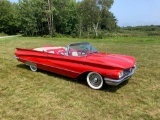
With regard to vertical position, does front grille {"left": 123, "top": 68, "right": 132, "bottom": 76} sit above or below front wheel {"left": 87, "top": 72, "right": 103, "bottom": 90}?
above

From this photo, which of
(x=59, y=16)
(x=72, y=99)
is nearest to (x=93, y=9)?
(x=59, y=16)

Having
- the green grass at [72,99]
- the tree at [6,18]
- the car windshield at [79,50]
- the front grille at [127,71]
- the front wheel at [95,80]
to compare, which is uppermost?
the tree at [6,18]

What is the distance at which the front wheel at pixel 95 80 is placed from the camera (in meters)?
4.31

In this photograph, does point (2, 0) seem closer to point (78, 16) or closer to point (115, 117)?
point (78, 16)

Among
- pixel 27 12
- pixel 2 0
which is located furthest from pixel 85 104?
pixel 2 0

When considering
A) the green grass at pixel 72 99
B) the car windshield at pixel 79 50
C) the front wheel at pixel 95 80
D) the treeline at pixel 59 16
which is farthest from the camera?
the treeline at pixel 59 16

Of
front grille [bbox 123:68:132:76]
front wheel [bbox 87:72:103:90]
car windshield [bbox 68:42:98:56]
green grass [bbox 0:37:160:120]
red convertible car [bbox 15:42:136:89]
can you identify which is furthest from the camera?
car windshield [bbox 68:42:98:56]

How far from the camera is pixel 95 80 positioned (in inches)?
173

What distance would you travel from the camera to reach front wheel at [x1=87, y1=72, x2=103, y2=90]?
431 cm

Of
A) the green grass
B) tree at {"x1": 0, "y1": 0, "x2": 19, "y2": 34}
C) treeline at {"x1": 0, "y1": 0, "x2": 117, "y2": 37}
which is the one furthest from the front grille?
tree at {"x1": 0, "y1": 0, "x2": 19, "y2": 34}

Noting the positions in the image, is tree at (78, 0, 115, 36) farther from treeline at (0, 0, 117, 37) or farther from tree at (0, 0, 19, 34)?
tree at (0, 0, 19, 34)

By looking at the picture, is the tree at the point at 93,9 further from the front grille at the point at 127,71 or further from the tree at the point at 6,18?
the front grille at the point at 127,71

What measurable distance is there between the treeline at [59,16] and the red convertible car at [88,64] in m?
21.1

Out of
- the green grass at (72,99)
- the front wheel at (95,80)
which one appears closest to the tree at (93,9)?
the green grass at (72,99)
